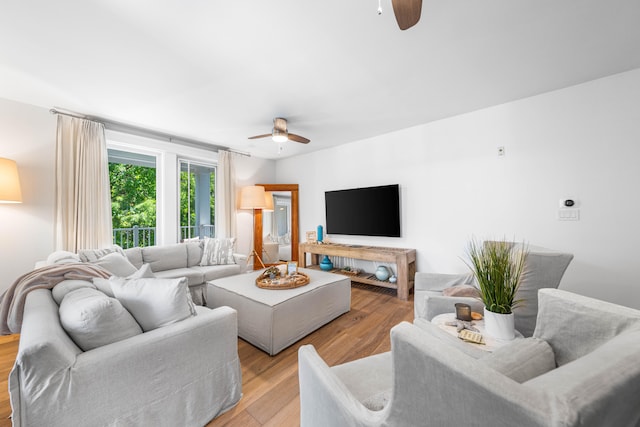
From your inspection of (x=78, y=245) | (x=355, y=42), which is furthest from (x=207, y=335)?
(x=78, y=245)

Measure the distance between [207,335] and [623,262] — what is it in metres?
3.58

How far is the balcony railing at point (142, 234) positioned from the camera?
4363 millimetres

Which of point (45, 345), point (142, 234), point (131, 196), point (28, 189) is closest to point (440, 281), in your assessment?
point (45, 345)

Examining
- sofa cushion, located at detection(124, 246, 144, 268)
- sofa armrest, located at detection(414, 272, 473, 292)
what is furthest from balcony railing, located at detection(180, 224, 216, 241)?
sofa armrest, located at detection(414, 272, 473, 292)

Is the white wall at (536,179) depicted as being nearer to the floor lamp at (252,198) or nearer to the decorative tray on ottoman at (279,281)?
the decorative tray on ottoman at (279,281)

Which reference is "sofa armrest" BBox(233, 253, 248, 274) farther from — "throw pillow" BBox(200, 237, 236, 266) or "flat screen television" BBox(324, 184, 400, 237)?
"flat screen television" BBox(324, 184, 400, 237)

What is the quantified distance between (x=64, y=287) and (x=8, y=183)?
5.83ft

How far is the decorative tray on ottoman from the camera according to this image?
2363mm

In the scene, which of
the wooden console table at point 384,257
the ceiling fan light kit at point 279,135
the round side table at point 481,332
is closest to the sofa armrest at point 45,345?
the round side table at point 481,332

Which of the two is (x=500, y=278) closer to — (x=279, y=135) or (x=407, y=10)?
(x=407, y=10)

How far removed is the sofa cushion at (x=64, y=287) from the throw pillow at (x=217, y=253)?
194 cm

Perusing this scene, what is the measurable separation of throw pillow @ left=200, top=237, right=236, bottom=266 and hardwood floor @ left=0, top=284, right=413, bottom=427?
1.64 m

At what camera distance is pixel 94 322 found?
3.60ft

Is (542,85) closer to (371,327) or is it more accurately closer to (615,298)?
(615,298)
